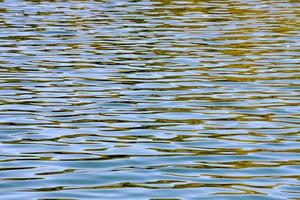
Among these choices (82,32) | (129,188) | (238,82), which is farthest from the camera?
(82,32)

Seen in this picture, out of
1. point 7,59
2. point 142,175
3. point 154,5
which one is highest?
point 142,175

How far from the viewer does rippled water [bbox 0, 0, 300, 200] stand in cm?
1009

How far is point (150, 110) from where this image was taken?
46.3 feet

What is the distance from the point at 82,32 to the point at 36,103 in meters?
10.2

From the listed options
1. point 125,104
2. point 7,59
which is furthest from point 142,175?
point 7,59

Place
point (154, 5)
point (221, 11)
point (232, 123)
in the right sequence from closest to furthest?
1. point (232, 123)
2. point (221, 11)
3. point (154, 5)

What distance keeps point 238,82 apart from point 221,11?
1422 centimetres

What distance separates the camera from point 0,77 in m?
17.6

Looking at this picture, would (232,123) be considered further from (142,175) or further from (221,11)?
(221,11)

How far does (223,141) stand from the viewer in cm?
1203

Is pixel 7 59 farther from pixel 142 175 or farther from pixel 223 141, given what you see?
pixel 142 175

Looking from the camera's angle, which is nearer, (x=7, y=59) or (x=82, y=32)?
(x=7, y=59)

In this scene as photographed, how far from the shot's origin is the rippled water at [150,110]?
10.1 m

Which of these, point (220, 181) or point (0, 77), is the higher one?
point (220, 181)
